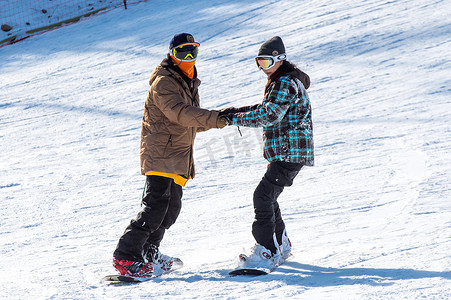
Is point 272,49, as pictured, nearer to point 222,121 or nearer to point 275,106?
point 275,106

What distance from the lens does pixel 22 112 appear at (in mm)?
8688

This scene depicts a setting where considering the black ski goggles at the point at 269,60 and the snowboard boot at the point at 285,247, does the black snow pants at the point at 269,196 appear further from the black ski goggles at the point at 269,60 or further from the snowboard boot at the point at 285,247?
the black ski goggles at the point at 269,60

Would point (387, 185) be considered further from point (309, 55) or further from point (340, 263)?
point (309, 55)

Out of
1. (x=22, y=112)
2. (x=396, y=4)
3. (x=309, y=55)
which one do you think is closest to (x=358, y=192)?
(x=309, y=55)

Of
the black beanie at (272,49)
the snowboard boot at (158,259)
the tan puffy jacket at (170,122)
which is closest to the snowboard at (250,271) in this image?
the snowboard boot at (158,259)

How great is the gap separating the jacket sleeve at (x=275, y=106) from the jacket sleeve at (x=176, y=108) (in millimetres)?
248

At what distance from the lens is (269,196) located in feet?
11.8

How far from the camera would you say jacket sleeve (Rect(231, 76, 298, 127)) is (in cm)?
348

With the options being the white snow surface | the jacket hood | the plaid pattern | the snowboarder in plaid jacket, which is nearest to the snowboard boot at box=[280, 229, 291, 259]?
the white snow surface

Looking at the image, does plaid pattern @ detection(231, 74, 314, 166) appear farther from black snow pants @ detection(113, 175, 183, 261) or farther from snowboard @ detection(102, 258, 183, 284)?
snowboard @ detection(102, 258, 183, 284)

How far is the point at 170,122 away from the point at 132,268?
0.99 meters

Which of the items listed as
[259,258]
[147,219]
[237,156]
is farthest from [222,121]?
[237,156]

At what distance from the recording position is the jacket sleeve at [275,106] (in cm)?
348

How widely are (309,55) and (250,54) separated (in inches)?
41.2
